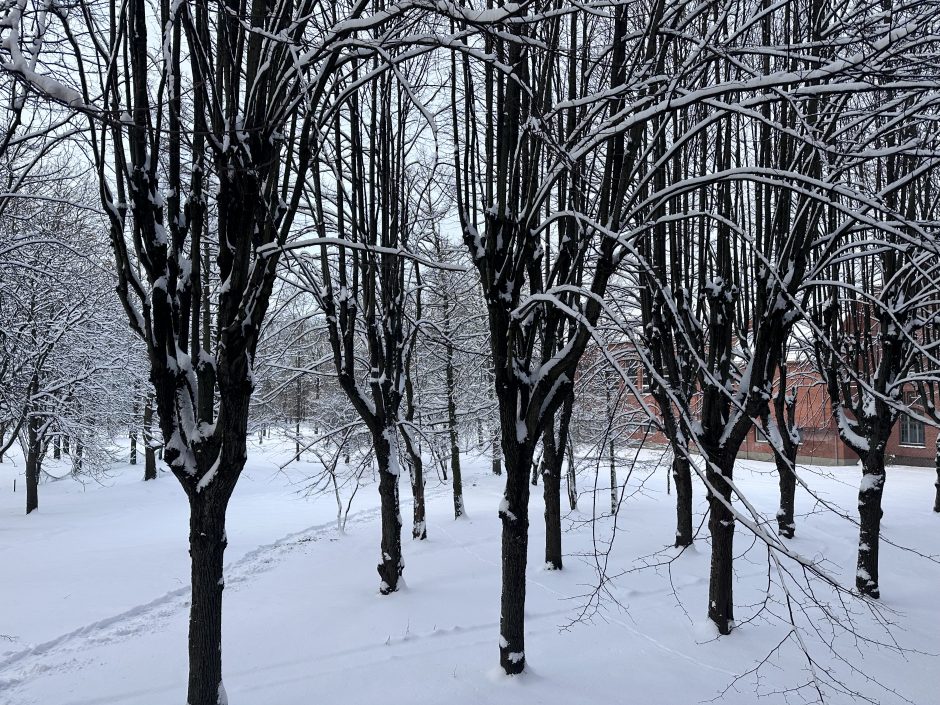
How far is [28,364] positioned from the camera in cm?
1443

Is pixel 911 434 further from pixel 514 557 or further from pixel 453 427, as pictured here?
pixel 514 557

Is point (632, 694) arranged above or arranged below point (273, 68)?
below

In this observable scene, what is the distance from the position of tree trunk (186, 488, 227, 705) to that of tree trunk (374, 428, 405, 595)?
373 centimetres

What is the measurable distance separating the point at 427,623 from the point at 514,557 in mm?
2250

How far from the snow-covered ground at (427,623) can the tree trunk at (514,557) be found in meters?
0.24

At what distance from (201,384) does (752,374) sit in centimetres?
477

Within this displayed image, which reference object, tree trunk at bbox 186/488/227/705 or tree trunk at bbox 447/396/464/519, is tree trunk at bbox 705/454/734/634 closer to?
tree trunk at bbox 186/488/227/705

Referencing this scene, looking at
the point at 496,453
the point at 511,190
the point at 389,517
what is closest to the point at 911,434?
the point at 496,453

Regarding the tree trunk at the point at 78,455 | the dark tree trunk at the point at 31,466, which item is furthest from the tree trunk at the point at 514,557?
the tree trunk at the point at 78,455

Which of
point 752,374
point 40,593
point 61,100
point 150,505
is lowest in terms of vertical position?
point 150,505

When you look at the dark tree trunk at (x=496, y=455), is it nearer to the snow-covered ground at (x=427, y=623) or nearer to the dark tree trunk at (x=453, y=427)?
the dark tree trunk at (x=453, y=427)

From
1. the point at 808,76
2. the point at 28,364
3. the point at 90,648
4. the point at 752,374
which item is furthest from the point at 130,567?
the point at 808,76

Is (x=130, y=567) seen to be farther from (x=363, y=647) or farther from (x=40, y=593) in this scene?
(x=363, y=647)

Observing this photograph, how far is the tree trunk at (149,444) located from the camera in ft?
70.6
